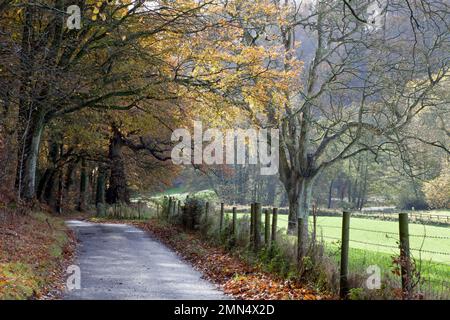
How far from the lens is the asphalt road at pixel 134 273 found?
9609 millimetres

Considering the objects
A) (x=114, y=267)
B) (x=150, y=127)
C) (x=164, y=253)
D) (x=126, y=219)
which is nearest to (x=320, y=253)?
(x=114, y=267)

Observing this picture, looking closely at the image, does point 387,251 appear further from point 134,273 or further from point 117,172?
point 117,172

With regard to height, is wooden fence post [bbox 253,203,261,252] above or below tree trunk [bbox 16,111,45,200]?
below

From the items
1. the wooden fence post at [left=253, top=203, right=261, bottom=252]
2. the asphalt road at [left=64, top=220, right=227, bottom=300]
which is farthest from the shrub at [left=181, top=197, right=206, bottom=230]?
the wooden fence post at [left=253, top=203, right=261, bottom=252]

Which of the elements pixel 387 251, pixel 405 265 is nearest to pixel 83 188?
pixel 387 251

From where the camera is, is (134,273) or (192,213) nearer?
(134,273)

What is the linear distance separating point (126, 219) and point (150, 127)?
25.1 ft

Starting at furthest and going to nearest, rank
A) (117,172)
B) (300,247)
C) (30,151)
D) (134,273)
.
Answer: (117,172) → (30,151) → (134,273) → (300,247)

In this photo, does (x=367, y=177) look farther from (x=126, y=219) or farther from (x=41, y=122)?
(x=41, y=122)

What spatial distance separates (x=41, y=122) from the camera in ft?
65.6

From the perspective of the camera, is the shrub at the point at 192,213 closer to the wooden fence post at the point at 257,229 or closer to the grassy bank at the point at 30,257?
the grassy bank at the point at 30,257

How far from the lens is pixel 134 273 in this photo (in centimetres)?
1216

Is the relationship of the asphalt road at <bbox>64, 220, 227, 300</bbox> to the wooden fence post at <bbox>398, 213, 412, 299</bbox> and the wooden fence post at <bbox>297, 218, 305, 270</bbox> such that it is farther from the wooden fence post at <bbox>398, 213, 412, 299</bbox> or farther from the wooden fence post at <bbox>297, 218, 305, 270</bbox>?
the wooden fence post at <bbox>398, 213, 412, 299</bbox>

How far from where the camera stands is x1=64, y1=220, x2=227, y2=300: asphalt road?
9609mm
